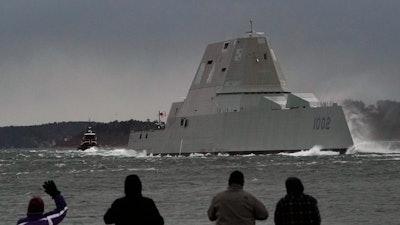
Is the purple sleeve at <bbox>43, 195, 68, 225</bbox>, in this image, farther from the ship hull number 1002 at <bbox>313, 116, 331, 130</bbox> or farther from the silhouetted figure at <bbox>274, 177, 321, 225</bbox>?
the ship hull number 1002 at <bbox>313, 116, 331, 130</bbox>

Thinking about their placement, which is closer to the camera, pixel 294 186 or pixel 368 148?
pixel 294 186

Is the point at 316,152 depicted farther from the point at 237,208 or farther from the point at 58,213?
the point at 58,213

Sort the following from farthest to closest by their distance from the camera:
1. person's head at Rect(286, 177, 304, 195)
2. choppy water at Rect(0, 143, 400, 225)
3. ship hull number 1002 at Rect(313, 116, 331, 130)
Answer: ship hull number 1002 at Rect(313, 116, 331, 130) < choppy water at Rect(0, 143, 400, 225) < person's head at Rect(286, 177, 304, 195)

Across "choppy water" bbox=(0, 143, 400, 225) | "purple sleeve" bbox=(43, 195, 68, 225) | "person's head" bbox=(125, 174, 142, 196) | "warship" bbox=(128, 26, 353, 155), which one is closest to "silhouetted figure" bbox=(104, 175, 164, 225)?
"person's head" bbox=(125, 174, 142, 196)

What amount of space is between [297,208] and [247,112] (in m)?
57.5

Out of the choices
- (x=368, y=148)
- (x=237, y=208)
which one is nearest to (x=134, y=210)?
(x=237, y=208)

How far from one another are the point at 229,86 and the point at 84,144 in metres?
71.6

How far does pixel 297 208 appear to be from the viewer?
32.6 ft

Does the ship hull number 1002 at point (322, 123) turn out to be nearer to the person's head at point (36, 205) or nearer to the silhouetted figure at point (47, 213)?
the silhouetted figure at point (47, 213)

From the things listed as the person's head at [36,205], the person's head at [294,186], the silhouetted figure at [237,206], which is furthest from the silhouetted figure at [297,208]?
the person's head at [36,205]

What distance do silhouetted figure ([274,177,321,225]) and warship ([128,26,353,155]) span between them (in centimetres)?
5103

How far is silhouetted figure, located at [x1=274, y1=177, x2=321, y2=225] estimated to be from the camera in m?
9.90

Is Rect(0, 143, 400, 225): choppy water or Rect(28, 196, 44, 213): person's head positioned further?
Rect(0, 143, 400, 225): choppy water

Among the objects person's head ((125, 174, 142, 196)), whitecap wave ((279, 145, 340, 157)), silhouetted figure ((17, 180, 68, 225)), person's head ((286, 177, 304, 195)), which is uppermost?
whitecap wave ((279, 145, 340, 157))
